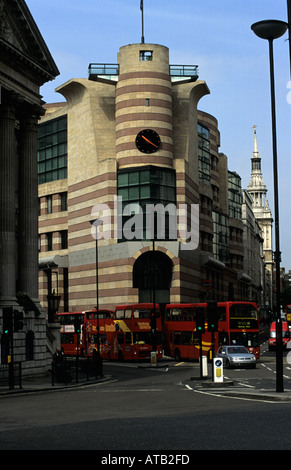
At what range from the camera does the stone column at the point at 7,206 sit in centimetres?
4291

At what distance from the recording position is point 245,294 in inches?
5162

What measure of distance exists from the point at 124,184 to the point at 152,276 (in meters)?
10.5

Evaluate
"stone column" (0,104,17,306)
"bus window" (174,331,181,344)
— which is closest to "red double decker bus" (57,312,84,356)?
"bus window" (174,331,181,344)

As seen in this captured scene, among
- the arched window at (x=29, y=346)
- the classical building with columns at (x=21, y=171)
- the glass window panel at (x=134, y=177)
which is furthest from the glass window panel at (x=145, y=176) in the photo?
the arched window at (x=29, y=346)

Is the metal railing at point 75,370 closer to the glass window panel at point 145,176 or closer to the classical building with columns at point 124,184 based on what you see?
the classical building with columns at point 124,184

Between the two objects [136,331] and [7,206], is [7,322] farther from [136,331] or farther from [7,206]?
[136,331]

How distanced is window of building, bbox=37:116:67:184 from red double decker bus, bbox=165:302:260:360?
3818cm

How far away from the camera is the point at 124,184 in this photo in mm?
79500

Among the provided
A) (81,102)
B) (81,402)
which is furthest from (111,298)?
(81,402)

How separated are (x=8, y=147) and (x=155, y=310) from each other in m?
17.7

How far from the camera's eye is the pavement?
2456 centimetres

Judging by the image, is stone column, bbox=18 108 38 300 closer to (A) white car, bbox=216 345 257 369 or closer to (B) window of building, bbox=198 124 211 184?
(A) white car, bbox=216 345 257 369

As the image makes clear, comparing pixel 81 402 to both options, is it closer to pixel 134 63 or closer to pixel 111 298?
pixel 111 298

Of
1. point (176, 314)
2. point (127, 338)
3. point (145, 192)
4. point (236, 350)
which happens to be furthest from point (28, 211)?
point (145, 192)
